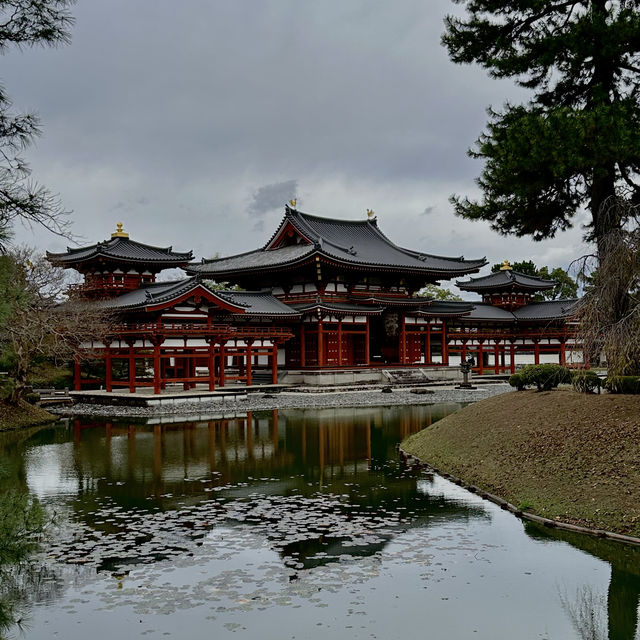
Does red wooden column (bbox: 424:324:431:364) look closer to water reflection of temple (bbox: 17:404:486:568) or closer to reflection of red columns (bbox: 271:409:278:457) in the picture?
reflection of red columns (bbox: 271:409:278:457)

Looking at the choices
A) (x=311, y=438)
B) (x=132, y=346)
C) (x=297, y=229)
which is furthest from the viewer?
(x=297, y=229)

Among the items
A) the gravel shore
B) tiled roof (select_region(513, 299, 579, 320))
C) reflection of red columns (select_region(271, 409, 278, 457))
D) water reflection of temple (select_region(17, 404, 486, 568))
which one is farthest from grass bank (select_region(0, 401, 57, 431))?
tiled roof (select_region(513, 299, 579, 320))

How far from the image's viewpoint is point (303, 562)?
8750 mm

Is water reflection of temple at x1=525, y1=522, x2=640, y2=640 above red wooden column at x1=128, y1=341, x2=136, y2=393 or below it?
below

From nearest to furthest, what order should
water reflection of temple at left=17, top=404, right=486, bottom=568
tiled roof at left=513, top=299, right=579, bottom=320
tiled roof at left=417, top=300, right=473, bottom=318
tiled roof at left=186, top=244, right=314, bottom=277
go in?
water reflection of temple at left=17, top=404, right=486, bottom=568 < tiled roof at left=186, top=244, right=314, bottom=277 < tiled roof at left=417, top=300, right=473, bottom=318 < tiled roof at left=513, top=299, right=579, bottom=320

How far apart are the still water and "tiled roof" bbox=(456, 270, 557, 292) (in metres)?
38.7

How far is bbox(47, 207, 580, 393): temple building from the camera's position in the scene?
3184cm

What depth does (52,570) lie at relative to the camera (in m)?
8.52

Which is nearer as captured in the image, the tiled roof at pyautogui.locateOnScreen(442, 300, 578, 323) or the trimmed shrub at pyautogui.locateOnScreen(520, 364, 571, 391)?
the trimmed shrub at pyautogui.locateOnScreen(520, 364, 571, 391)

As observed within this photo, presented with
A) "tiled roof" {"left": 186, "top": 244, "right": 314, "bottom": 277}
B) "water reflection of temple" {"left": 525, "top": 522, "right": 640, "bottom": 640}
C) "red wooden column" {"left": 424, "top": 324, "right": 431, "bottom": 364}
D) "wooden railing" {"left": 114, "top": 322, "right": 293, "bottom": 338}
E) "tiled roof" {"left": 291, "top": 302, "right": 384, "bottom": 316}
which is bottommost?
"water reflection of temple" {"left": 525, "top": 522, "right": 640, "bottom": 640}

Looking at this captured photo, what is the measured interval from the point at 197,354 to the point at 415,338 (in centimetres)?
1821

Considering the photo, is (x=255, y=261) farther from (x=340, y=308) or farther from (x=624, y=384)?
(x=624, y=384)

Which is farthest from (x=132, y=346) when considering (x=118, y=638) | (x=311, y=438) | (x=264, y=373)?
(x=118, y=638)

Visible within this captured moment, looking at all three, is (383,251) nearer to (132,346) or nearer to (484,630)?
(132,346)
